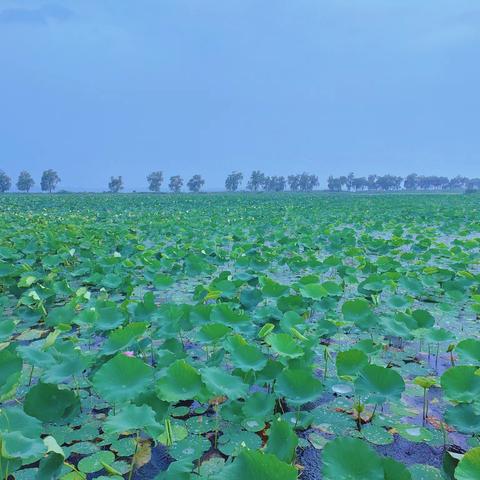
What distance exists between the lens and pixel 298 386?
178cm

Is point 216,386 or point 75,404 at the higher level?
point 216,386

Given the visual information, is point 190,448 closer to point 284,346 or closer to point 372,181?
point 284,346

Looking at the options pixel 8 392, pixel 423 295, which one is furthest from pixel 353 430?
pixel 423 295

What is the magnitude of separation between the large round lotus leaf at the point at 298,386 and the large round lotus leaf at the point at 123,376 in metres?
0.58

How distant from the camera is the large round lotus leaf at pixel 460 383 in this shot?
1.70m

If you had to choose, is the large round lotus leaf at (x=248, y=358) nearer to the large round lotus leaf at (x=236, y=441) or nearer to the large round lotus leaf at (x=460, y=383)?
the large round lotus leaf at (x=236, y=441)

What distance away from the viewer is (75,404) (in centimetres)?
181

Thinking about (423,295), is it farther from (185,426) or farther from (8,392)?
(8,392)

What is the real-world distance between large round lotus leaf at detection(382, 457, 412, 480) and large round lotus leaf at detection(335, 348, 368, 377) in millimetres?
776

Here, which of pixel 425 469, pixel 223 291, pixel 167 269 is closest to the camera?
pixel 425 469

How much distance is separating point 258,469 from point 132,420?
22.4 inches

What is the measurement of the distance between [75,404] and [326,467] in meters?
1.16

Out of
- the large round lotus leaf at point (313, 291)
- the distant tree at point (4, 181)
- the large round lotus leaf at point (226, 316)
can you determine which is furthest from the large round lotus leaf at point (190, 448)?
the distant tree at point (4, 181)

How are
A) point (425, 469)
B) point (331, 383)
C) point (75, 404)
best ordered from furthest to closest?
point (331, 383) < point (75, 404) < point (425, 469)
